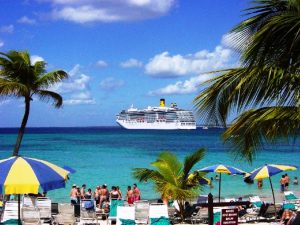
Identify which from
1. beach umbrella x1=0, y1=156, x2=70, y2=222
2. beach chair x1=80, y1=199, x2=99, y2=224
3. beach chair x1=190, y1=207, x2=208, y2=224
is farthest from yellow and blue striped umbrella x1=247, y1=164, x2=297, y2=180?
beach umbrella x1=0, y1=156, x2=70, y2=222

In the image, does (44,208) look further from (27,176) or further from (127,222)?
(27,176)

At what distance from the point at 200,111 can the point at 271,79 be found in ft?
3.18

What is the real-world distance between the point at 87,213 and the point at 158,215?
2222 mm

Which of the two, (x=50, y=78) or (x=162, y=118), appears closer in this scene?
(x=50, y=78)

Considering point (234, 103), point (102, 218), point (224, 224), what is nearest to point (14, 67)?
point (102, 218)

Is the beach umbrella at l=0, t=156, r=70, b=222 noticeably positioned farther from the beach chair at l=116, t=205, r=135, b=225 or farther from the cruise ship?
the cruise ship

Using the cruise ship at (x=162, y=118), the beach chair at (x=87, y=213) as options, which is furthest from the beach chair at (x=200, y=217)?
the cruise ship at (x=162, y=118)

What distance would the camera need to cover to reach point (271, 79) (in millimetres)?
6488

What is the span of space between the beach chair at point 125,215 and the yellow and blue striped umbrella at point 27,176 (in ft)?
14.5

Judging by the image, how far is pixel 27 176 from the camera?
8148 millimetres

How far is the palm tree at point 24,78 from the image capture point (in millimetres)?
15555

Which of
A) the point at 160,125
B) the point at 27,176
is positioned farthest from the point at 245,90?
the point at 160,125

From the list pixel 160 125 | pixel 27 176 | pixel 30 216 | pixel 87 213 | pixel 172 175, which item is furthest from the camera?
pixel 160 125

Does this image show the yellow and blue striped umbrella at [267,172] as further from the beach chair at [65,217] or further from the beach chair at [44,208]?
the beach chair at [44,208]
